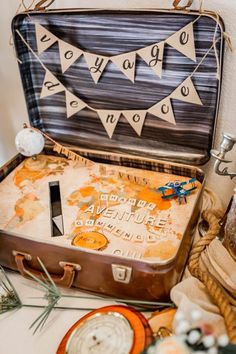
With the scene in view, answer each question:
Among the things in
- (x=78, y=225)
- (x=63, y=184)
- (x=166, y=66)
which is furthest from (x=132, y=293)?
(x=166, y=66)

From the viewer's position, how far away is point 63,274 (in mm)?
699

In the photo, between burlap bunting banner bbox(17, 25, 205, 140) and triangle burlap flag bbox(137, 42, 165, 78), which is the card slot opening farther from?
triangle burlap flag bbox(137, 42, 165, 78)

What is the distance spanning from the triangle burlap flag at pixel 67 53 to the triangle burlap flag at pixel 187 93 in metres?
0.25

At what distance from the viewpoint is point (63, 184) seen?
87 cm

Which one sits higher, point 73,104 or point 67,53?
point 67,53

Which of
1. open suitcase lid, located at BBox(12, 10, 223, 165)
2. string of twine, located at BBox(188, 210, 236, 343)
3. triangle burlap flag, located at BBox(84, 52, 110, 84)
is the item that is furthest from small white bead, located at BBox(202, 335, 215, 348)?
triangle burlap flag, located at BBox(84, 52, 110, 84)

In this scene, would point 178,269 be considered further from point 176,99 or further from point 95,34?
point 95,34

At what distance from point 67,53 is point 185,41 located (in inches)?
11.5

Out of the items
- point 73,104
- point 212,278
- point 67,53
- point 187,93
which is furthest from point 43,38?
point 212,278

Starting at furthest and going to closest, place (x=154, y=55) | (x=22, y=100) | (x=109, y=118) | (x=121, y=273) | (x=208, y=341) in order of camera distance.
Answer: (x=22, y=100), (x=109, y=118), (x=154, y=55), (x=121, y=273), (x=208, y=341)

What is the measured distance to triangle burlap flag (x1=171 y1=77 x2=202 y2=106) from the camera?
0.75 m

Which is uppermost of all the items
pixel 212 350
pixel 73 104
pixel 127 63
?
pixel 127 63

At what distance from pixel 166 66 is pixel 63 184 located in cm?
38

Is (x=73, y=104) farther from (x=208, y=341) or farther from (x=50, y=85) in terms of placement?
(x=208, y=341)
